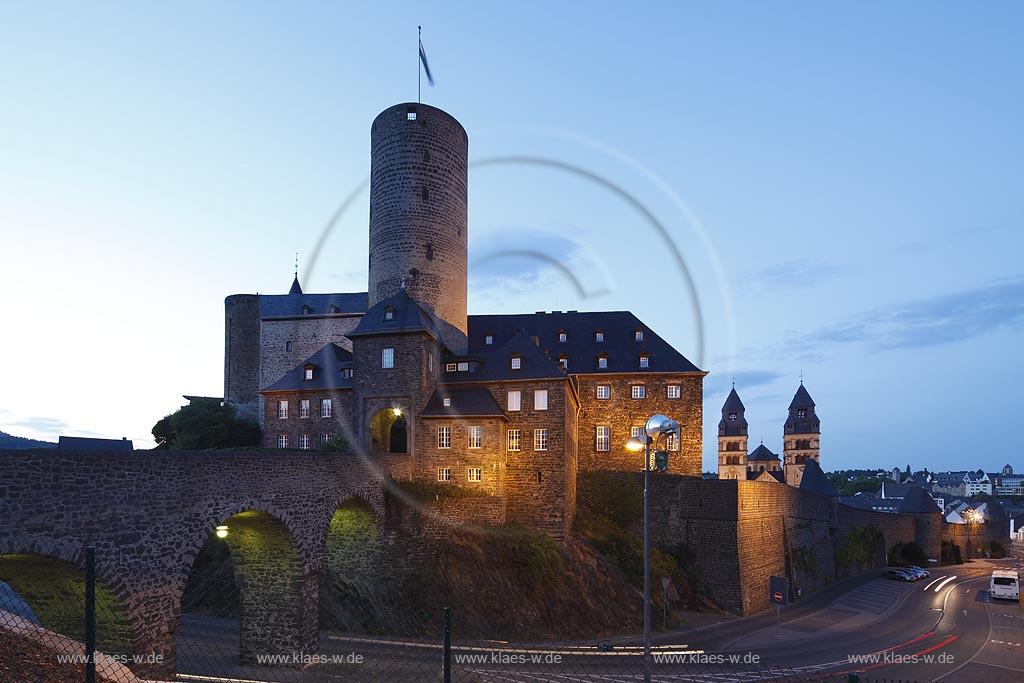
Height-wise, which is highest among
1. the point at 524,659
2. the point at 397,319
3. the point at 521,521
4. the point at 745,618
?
the point at 397,319

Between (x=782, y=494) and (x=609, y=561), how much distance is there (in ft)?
59.2

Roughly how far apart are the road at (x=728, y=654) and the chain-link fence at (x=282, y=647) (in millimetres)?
118

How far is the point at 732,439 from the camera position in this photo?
10525 centimetres

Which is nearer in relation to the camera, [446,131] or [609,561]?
[609,561]

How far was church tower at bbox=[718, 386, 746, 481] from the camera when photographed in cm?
10281

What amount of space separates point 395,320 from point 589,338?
897 inches

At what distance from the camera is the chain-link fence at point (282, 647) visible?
10913mm

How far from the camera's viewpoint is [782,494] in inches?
2015

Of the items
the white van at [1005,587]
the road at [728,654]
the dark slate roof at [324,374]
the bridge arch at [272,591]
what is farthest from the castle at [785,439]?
the bridge arch at [272,591]

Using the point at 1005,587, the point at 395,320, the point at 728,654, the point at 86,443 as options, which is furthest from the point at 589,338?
the point at 86,443

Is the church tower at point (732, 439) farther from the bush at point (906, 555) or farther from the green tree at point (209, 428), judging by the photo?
the green tree at point (209, 428)

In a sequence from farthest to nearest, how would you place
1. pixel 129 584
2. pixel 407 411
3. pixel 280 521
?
pixel 407 411
pixel 280 521
pixel 129 584

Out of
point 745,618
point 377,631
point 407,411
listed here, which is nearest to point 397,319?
point 407,411

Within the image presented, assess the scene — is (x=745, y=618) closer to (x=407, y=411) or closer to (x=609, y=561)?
(x=609, y=561)
